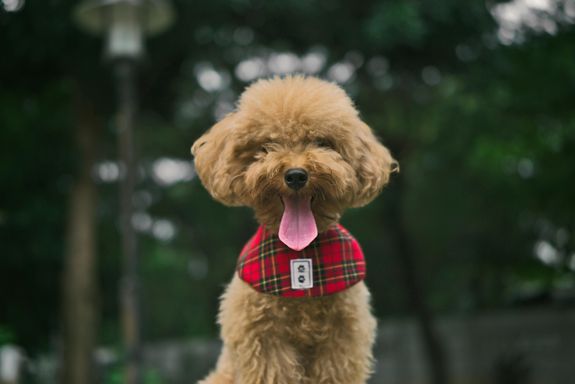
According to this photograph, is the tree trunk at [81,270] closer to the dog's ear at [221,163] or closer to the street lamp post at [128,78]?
the street lamp post at [128,78]

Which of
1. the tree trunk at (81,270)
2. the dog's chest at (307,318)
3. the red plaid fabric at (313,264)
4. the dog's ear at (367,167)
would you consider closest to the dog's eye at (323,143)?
the dog's ear at (367,167)

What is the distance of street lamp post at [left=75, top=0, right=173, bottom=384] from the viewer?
6.28 meters

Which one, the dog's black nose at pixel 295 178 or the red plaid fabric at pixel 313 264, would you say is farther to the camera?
the red plaid fabric at pixel 313 264

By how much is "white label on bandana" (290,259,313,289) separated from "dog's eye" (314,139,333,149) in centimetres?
43

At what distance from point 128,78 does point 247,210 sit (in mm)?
5655

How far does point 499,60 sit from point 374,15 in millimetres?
2087

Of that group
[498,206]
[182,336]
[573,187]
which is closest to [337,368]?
[573,187]

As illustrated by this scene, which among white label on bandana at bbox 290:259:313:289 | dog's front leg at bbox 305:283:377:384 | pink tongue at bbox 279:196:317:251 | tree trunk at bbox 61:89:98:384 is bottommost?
dog's front leg at bbox 305:283:377:384

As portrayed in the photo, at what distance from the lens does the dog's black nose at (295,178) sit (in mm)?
2314

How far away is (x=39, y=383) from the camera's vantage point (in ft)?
36.9

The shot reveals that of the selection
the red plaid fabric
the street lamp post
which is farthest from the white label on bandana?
the street lamp post

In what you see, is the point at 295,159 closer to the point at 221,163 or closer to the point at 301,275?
the point at 221,163

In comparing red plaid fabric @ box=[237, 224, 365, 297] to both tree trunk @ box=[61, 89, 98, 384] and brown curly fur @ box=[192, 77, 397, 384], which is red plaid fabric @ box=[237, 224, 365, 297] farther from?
tree trunk @ box=[61, 89, 98, 384]

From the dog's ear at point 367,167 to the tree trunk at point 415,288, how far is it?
32.0 ft
